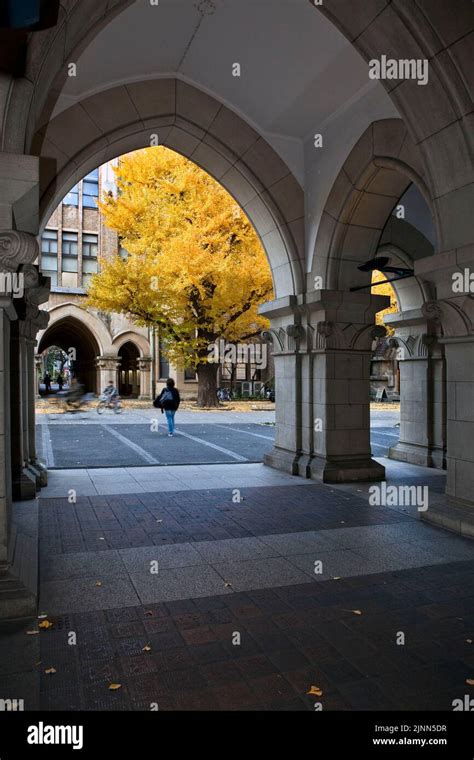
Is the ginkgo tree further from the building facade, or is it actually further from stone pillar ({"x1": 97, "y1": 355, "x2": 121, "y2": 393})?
the building facade

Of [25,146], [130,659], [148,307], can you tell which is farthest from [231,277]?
[130,659]

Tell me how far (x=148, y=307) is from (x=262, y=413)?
6764 mm

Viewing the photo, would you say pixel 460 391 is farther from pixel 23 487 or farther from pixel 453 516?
pixel 23 487

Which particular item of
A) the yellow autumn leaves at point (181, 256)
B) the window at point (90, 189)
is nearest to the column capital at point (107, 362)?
the yellow autumn leaves at point (181, 256)

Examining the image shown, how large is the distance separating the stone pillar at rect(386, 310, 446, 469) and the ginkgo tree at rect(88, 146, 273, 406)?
8828 millimetres

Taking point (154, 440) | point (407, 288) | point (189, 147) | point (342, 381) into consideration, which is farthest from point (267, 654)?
point (154, 440)

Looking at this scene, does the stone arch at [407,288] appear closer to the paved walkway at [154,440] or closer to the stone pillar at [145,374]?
the paved walkway at [154,440]

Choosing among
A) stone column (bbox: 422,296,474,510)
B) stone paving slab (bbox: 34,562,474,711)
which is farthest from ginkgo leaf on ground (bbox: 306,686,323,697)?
stone column (bbox: 422,296,474,510)

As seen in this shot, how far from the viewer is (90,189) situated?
109ft

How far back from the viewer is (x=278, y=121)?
845 cm

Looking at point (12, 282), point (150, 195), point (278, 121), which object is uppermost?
point (150, 195)

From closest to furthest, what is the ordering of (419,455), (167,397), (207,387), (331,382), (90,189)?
(331,382) → (419,455) → (167,397) → (207,387) → (90,189)

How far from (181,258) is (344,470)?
12.7m
